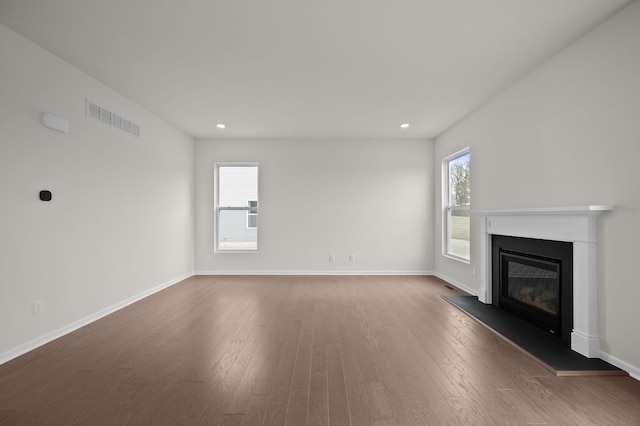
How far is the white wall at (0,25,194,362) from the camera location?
8.70 ft

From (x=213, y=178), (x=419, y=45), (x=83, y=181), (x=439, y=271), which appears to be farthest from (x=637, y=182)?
(x=213, y=178)

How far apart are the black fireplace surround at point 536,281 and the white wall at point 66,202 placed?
4.79 m

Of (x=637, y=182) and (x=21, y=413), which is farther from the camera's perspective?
(x=637, y=182)

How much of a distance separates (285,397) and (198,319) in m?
1.96

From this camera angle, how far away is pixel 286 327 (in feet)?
10.9

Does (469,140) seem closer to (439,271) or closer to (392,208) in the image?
(392,208)

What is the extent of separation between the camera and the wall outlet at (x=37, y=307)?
9.29 ft

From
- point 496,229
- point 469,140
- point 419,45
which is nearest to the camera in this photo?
point 419,45

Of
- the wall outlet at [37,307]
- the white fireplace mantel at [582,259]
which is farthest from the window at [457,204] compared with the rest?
the wall outlet at [37,307]

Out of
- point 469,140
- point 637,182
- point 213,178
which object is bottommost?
point 637,182

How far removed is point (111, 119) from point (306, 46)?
265 cm

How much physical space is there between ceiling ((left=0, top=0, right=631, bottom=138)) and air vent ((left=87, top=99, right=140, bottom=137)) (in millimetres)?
317

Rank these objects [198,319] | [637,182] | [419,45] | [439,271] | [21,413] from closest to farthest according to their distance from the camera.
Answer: [21,413]
[637,182]
[419,45]
[198,319]
[439,271]

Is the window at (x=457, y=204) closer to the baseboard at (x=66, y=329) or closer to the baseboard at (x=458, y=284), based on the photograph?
the baseboard at (x=458, y=284)
